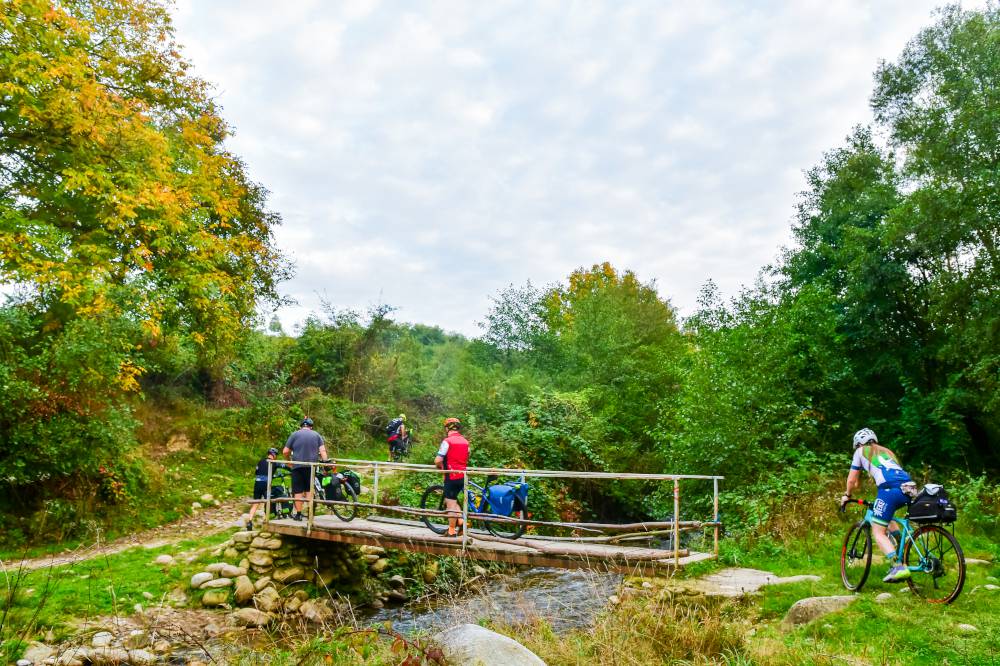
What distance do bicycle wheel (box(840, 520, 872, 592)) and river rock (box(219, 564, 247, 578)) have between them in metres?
8.78

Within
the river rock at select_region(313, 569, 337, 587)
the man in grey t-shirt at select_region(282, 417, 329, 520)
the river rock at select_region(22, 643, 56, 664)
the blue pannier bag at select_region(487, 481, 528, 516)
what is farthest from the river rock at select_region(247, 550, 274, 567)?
the blue pannier bag at select_region(487, 481, 528, 516)

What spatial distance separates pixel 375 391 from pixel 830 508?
18433 millimetres

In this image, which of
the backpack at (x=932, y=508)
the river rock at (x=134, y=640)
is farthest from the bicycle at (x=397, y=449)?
the backpack at (x=932, y=508)

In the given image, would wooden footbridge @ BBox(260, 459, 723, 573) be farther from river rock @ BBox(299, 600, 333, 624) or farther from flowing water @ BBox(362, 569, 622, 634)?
river rock @ BBox(299, 600, 333, 624)

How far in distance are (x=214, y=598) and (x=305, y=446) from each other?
270cm

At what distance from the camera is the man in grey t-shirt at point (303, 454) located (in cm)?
1093

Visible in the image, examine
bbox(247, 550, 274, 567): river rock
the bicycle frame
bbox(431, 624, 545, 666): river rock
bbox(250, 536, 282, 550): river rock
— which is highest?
the bicycle frame

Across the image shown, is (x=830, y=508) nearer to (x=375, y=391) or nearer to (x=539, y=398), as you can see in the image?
(x=539, y=398)

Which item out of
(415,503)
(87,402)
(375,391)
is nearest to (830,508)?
(415,503)

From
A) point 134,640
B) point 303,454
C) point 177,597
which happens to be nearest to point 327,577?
point 303,454

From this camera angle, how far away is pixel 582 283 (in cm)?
3969

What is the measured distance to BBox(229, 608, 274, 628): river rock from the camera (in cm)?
889

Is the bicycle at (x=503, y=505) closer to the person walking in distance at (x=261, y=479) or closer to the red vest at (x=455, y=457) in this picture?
the red vest at (x=455, y=457)

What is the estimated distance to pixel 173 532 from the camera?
12461 millimetres
